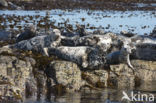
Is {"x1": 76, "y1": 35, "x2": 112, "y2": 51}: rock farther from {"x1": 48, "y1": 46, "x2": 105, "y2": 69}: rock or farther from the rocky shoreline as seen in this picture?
{"x1": 48, "y1": 46, "x2": 105, "y2": 69}: rock

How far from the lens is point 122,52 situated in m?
11.3

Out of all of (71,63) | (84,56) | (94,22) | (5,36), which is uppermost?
(94,22)

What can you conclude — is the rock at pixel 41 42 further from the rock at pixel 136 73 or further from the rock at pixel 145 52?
the rock at pixel 145 52

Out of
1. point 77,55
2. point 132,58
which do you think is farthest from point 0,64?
point 132,58

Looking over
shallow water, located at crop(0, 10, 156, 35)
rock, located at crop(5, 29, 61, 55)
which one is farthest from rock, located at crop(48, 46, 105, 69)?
shallow water, located at crop(0, 10, 156, 35)

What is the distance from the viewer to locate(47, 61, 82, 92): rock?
10242mm

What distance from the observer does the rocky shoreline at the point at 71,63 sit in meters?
9.84

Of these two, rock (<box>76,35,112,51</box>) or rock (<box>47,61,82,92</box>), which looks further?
rock (<box>76,35,112,51</box>)

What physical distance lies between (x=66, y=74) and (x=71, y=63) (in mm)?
383

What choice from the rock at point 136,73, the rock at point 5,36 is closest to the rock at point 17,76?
the rock at point 136,73

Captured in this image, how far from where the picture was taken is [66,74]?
1033cm

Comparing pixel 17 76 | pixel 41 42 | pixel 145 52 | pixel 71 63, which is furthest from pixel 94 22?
pixel 17 76

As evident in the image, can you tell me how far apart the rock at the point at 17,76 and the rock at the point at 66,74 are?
55 cm

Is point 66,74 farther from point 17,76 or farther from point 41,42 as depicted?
point 41,42
